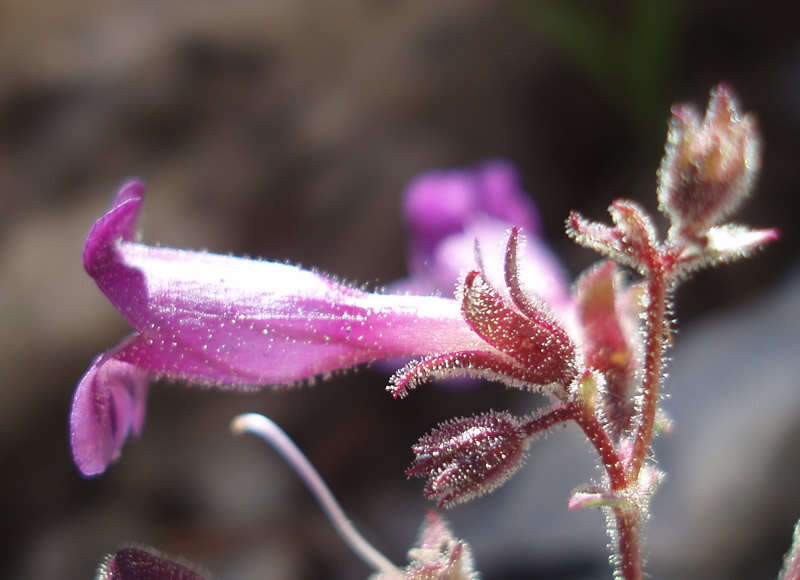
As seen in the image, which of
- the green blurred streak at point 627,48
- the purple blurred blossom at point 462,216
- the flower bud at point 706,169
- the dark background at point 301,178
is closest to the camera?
the flower bud at point 706,169

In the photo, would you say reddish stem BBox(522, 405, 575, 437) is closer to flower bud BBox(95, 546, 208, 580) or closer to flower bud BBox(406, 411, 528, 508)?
flower bud BBox(406, 411, 528, 508)

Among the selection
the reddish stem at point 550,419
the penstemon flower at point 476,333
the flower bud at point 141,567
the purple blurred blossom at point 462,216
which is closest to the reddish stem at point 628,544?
the penstemon flower at point 476,333

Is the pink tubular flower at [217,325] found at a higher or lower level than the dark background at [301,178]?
lower

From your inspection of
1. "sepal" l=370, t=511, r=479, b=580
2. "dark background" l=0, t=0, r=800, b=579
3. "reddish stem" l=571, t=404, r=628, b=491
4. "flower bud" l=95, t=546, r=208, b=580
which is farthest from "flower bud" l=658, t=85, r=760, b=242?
"dark background" l=0, t=0, r=800, b=579

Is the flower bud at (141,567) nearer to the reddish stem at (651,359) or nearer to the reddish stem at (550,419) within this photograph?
the reddish stem at (550,419)

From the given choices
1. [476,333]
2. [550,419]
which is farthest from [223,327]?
[550,419]

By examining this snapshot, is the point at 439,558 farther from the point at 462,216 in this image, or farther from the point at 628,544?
the point at 462,216

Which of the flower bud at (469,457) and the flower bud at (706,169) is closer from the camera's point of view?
the flower bud at (706,169)

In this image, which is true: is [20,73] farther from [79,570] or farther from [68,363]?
[79,570]
